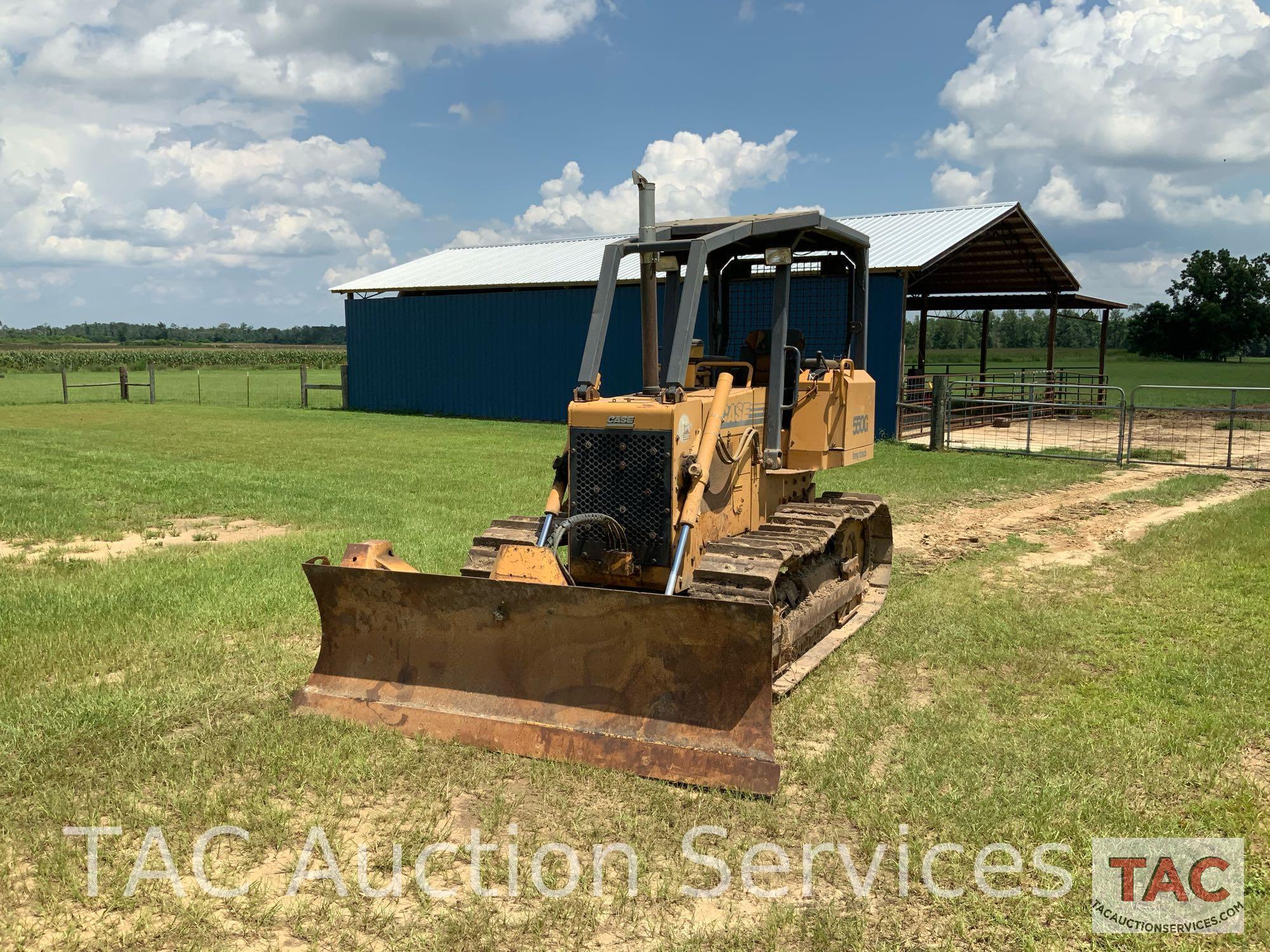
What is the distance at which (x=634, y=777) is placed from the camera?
4863 mm

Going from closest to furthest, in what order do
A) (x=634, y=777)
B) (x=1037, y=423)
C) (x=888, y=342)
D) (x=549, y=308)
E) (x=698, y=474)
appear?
1. (x=634, y=777)
2. (x=698, y=474)
3. (x=888, y=342)
4. (x=1037, y=423)
5. (x=549, y=308)

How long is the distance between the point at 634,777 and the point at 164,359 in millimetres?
77106

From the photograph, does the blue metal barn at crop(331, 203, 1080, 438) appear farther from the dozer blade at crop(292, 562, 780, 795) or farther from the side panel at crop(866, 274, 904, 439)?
the dozer blade at crop(292, 562, 780, 795)

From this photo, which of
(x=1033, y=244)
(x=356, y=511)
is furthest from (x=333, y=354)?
(x=356, y=511)

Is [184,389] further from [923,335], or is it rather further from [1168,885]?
[1168,885]

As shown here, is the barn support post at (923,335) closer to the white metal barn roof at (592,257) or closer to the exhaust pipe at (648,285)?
the white metal barn roof at (592,257)

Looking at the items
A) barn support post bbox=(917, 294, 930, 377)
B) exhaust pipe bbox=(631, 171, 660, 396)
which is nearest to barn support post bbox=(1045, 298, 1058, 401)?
barn support post bbox=(917, 294, 930, 377)

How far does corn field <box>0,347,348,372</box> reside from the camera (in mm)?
60969

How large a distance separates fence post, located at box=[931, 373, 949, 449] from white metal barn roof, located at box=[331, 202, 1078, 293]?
2421 millimetres

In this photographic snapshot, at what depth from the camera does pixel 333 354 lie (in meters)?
84.9

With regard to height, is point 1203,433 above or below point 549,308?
below

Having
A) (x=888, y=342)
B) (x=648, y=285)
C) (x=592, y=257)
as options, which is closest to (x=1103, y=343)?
(x=888, y=342)

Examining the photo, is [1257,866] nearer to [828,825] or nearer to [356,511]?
[828,825]

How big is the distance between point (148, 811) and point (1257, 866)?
15.0ft
